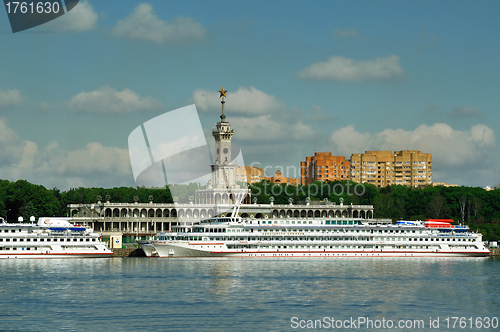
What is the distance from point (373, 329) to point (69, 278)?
121ft

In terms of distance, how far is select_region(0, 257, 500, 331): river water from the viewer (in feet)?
173

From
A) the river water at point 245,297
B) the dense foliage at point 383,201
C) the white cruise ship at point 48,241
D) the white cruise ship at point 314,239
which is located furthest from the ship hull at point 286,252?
the dense foliage at point 383,201

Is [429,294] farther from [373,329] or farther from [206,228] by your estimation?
[206,228]

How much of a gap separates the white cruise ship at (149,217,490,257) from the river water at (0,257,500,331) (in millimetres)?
14520

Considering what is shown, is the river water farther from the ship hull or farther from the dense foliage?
the dense foliage

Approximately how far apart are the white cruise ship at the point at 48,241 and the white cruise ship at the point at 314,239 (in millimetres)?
8659

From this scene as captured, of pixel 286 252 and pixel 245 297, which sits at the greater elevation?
pixel 286 252

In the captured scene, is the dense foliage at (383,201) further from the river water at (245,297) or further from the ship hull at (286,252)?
the river water at (245,297)

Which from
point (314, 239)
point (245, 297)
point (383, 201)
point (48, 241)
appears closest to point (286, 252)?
point (314, 239)

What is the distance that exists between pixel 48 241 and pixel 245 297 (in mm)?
51838

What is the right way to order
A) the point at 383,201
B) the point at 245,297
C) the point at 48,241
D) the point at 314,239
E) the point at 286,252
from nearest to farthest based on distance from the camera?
the point at 245,297, the point at 48,241, the point at 286,252, the point at 314,239, the point at 383,201

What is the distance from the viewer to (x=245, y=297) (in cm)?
6397

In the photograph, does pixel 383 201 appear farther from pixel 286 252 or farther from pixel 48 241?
pixel 48 241

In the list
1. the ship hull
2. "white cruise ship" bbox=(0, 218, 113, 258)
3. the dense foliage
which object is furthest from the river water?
the dense foliage
